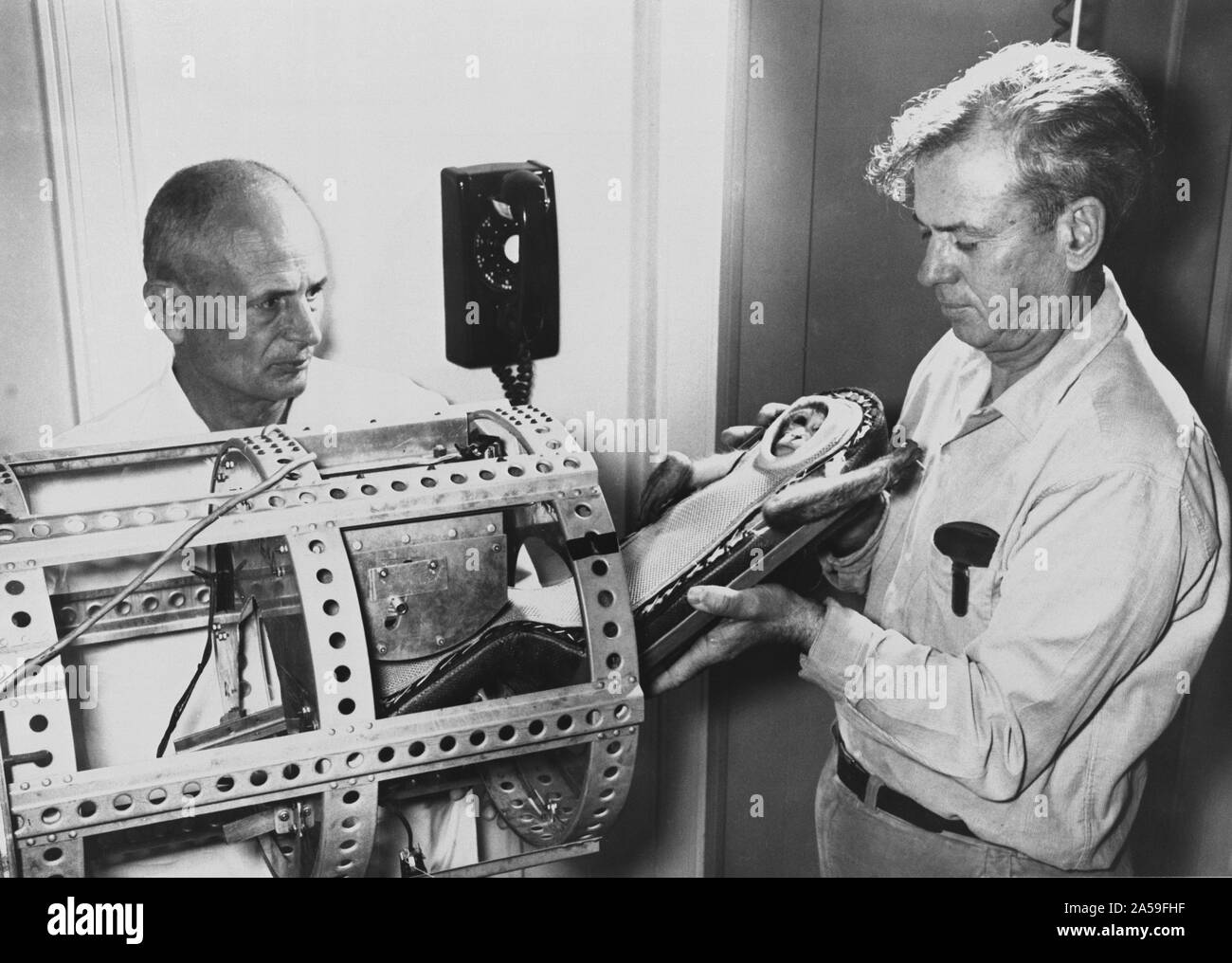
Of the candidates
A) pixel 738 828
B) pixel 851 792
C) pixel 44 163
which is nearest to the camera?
pixel 44 163

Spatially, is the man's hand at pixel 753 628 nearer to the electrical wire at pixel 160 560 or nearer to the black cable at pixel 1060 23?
the electrical wire at pixel 160 560

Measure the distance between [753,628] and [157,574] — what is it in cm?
61

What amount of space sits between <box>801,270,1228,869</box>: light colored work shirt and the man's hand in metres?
0.02

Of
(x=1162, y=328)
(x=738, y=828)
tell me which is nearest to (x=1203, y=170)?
(x=1162, y=328)

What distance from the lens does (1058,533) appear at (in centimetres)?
126

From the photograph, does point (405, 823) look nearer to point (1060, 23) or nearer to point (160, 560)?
point (160, 560)

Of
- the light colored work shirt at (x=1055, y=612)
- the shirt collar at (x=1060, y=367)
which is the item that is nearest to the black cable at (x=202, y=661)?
the light colored work shirt at (x=1055, y=612)

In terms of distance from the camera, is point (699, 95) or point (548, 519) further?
point (699, 95)

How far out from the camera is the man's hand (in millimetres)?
1317

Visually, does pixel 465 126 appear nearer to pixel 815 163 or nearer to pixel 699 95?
pixel 699 95

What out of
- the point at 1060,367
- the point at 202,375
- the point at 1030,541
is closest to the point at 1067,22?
the point at 1060,367

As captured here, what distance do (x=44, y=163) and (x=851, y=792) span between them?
1105mm

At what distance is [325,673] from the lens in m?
1.05

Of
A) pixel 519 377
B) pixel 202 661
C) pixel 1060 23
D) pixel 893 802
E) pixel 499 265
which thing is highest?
pixel 1060 23
